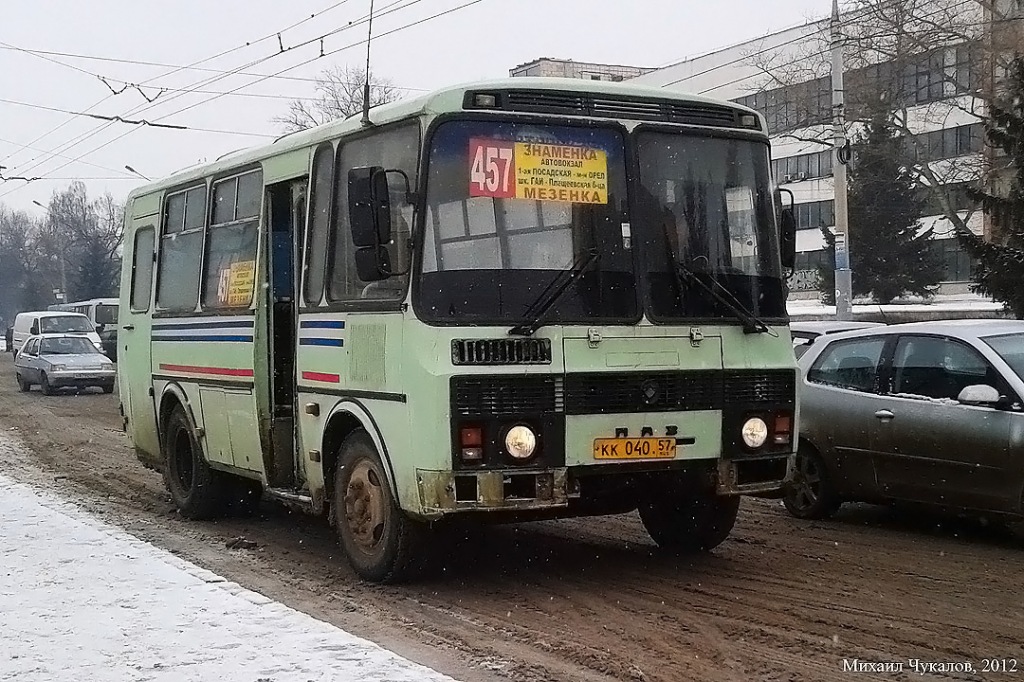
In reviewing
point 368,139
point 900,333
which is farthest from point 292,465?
point 900,333

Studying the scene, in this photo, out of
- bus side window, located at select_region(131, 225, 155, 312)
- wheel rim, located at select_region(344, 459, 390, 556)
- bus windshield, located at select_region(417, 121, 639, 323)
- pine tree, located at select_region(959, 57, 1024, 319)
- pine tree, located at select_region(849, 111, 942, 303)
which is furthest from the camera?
pine tree, located at select_region(849, 111, 942, 303)

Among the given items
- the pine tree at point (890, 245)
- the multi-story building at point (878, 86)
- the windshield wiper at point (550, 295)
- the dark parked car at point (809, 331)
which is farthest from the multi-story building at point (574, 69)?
the windshield wiper at point (550, 295)

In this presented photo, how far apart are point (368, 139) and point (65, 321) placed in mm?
34627

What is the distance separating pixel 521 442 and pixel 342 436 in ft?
5.75

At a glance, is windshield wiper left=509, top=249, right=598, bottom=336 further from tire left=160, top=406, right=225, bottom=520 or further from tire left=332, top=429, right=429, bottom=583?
tire left=160, top=406, right=225, bottom=520

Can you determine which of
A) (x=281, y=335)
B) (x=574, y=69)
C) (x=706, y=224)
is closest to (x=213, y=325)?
(x=281, y=335)

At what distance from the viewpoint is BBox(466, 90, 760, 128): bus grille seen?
309 inches

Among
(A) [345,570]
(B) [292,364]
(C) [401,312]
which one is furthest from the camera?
(B) [292,364]

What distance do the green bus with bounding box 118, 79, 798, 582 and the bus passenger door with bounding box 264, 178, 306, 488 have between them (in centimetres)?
57

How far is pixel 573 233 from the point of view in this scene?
7777 mm

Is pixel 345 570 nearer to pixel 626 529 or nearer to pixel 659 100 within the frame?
pixel 626 529

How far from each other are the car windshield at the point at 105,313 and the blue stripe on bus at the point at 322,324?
46.6 metres

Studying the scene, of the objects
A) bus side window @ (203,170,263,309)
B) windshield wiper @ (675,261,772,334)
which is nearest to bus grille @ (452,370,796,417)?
windshield wiper @ (675,261,772,334)

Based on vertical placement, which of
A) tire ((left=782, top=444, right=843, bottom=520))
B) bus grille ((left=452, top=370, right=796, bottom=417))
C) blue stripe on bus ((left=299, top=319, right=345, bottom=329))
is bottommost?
tire ((left=782, top=444, right=843, bottom=520))
